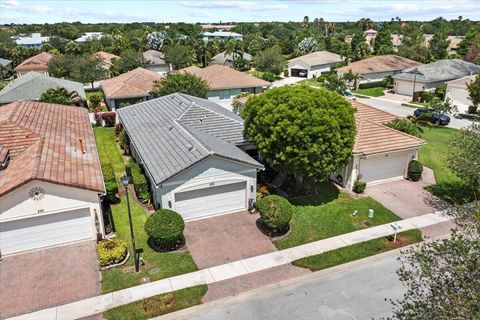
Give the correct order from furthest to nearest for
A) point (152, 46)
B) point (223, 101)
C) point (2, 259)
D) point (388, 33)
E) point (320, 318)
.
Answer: point (152, 46) → point (388, 33) → point (223, 101) → point (2, 259) → point (320, 318)

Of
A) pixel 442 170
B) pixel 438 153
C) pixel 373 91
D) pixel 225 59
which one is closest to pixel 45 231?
pixel 442 170

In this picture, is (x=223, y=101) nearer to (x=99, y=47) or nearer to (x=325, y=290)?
(x=325, y=290)

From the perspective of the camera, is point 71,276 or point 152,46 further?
point 152,46

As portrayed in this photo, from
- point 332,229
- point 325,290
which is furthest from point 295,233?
point 325,290

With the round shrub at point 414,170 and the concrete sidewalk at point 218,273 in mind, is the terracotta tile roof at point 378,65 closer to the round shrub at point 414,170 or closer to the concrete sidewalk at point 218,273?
the round shrub at point 414,170

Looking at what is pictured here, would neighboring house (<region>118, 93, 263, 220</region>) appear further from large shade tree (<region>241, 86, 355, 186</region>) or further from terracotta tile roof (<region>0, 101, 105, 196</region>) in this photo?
terracotta tile roof (<region>0, 101, 105, 196</region>)

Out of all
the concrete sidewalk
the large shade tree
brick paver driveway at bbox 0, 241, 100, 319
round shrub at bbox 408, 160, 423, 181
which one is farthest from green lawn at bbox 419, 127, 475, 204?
brick paver driveway at bbox 0, 241, 100, 319

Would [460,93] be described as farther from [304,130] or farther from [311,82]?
[304,130]

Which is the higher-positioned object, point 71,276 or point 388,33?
point 388,33

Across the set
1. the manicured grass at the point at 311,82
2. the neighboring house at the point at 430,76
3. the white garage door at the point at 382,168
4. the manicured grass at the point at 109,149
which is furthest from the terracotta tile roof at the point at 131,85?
the neighboring house at the point at 430,76
